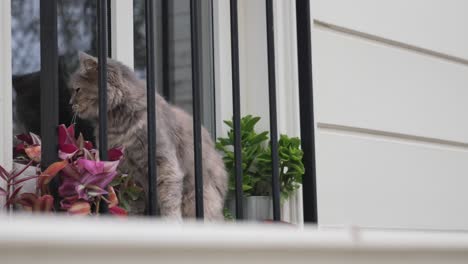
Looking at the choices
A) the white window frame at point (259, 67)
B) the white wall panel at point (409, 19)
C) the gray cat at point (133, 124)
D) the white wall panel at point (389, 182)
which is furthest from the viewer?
the white wall panel at point (409, 19)

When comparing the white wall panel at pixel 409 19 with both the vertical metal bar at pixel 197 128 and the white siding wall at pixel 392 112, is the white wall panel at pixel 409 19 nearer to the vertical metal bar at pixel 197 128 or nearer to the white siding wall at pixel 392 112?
the white siding wall at pixel 392 112

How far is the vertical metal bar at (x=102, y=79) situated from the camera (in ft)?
5.51

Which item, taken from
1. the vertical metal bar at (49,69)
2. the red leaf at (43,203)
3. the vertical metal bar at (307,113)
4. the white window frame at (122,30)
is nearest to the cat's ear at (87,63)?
the white window frame at (122,30)

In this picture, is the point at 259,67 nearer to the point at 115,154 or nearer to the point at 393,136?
the point at 393,136

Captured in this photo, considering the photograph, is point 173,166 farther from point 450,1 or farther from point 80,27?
point 450,1

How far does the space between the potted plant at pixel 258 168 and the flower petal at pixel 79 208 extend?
0.84 meters

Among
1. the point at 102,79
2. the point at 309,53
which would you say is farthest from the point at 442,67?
the point at 102,79

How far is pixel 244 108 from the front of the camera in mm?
2645

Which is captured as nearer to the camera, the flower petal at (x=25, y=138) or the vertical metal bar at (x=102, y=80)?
the vertical metal bar at (x=102, y=80)

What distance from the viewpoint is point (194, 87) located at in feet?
6.35

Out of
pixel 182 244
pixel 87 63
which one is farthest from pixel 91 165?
pixel 182 244

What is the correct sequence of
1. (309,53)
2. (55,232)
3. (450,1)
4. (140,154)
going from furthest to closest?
(450,1) → (309,53) → (140,154) → (55,232)

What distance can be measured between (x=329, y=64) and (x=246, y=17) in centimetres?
35

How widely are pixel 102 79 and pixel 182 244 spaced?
4.60 feet
